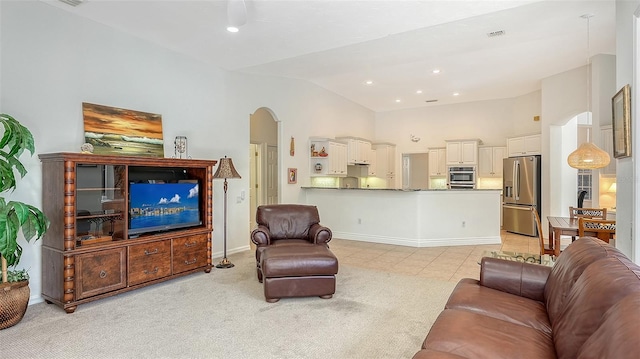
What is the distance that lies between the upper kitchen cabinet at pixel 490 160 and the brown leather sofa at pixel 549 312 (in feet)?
22.5

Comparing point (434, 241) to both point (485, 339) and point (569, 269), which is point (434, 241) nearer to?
point (569, 269)

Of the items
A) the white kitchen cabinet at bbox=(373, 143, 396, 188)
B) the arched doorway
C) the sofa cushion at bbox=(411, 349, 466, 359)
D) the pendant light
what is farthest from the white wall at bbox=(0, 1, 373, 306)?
the pendant light

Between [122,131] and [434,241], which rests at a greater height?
[122,131]

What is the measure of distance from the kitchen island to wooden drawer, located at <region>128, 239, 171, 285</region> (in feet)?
12.7

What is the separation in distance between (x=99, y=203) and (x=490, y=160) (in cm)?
836

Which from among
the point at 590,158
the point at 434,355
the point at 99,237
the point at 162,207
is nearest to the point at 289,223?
the point at 162,207

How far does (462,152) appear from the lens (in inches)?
353

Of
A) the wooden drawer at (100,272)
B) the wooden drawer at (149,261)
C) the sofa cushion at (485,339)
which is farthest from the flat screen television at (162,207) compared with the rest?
the sofa cushion at (485,339)

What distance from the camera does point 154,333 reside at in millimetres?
2830

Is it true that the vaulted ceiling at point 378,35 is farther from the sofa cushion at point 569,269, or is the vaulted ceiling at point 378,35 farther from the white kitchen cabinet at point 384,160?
the white kitchen cabinet at point 384,160

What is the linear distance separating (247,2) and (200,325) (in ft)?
10.2

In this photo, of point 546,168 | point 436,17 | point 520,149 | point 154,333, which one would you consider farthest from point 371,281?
point 520,149

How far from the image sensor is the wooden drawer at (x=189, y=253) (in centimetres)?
425

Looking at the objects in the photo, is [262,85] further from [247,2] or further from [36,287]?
[36,287]
